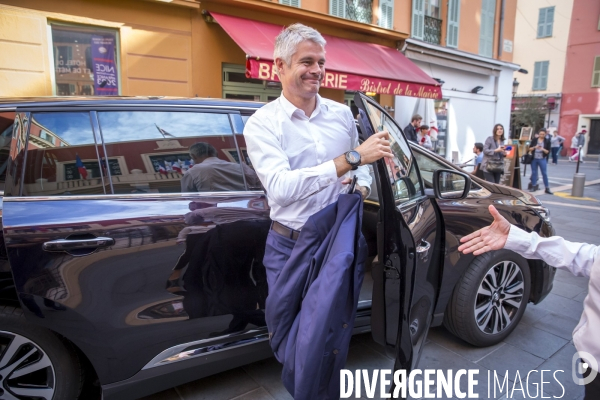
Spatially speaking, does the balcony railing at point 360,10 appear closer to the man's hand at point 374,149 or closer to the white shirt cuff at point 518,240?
the man's hand at point 374,149

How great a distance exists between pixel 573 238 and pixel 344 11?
6.81m

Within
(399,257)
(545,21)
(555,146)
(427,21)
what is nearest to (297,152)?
(399,257)

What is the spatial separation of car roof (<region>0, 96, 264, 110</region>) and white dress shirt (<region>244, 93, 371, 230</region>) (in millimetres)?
546

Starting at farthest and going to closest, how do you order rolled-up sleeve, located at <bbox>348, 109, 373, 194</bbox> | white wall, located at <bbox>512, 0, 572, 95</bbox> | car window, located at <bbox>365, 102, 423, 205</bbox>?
white wall, located at <bbox>512, 0, 572, 95</bbox>
rolled-up sleeve, located at <bbox>348, 109, 373, 194</bbox>
car window, located at <bbox>365, 102, 423, 205</bbox>

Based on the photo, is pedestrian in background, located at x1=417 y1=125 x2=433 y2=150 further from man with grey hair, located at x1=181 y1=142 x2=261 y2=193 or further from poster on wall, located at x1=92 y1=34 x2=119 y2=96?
man with grey hair, located at x1=181 y1=142 x2=261 y2=193

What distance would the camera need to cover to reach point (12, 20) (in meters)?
5.99

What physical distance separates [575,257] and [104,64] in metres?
7.31

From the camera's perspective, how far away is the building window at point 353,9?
369 inches

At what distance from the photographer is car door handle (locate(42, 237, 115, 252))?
68.7 inches

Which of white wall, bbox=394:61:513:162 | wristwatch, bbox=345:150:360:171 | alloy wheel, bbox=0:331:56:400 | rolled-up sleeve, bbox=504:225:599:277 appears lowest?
alloy wheel, bbox=0:331:56:400

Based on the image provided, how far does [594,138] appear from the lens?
25.5 metres

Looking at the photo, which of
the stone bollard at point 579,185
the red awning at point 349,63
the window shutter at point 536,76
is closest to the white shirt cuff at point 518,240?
the red awning at point 349,63

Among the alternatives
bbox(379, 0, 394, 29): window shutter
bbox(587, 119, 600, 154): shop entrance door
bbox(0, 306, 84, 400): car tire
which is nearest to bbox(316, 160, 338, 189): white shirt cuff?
bbox(0, 306, 84, 400): car tire

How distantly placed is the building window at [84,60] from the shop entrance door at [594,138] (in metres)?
28.3
